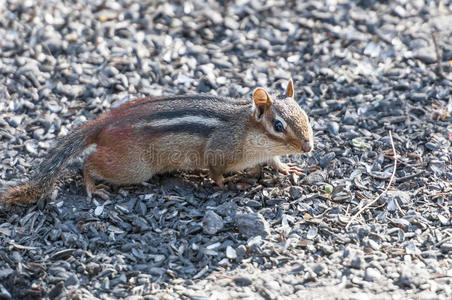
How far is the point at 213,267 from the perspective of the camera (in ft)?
16.4

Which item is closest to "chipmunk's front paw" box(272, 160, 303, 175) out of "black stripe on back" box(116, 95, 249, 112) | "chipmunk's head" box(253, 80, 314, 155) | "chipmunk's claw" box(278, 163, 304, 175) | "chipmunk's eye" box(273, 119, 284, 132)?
"chipmunk's claw" box(278, 163, 304, 175)

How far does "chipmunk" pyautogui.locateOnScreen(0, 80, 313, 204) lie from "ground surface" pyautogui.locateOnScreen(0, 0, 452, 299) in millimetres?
194

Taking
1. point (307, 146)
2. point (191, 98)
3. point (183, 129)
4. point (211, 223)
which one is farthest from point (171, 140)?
point (307, 146)

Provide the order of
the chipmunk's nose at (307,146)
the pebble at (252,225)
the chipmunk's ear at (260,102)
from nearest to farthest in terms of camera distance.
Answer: the pebble at (252,225), the chipmunk's nose at (307,146), the chipmunk's ear at (260,102)

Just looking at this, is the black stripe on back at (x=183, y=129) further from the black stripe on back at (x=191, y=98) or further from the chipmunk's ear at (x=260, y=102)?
the chipmunk's ear at (x=260, y=102)

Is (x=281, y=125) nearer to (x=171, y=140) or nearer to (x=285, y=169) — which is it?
(x=285, y=169)

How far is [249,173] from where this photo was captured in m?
6.18

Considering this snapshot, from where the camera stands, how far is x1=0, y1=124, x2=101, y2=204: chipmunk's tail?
5656 mm

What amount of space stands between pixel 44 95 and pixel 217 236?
9.57ft

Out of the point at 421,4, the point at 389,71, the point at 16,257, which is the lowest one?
the point at 16,257

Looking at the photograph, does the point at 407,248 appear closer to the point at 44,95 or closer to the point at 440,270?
the point at 440,270

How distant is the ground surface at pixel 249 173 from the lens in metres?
4.92

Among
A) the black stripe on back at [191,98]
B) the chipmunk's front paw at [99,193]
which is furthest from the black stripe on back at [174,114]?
the chipmunk's front paw at [99,193]

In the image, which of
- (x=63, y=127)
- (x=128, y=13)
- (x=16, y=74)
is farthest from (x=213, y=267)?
(x=128, y=13)
